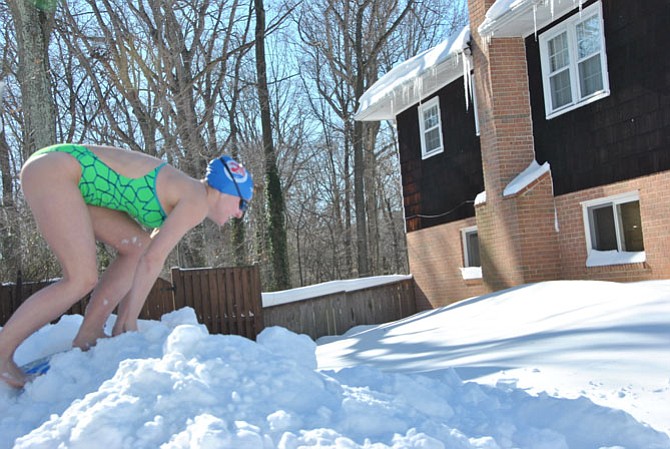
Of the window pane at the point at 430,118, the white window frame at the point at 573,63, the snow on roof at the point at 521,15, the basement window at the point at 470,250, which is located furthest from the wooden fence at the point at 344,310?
the snow on roof at the point at 521,15

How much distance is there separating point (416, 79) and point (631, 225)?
5.85m

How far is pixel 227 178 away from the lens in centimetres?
363

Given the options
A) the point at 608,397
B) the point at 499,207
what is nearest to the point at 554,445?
the point at 608,397

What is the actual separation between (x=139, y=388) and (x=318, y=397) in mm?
728

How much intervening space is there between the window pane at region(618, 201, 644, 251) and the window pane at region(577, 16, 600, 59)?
8.44 ft

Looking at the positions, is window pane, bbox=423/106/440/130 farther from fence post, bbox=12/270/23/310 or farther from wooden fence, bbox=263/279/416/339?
fence post, bbox=12/270/23/310

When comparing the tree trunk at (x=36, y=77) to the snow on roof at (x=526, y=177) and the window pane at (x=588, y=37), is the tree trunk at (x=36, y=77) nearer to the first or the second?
the snow on roof at (x=526, y=177)

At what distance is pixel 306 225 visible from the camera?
108 feet

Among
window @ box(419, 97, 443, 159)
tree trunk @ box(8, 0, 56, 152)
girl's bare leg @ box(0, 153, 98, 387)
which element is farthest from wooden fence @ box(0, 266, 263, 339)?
girl's bare leg @ box(0, 153, 98, 387)

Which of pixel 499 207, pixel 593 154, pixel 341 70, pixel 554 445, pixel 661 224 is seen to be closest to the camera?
pixel 554 445

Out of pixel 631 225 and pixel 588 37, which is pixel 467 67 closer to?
pixel 588 37

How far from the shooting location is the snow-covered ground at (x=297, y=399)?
244cm

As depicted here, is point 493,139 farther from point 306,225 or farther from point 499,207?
point 306,225

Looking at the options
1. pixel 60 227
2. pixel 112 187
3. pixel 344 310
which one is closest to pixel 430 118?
pixel 344 310
